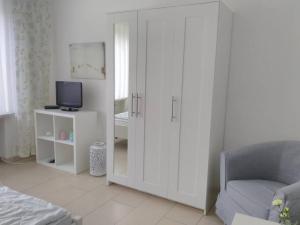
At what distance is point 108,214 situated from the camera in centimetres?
244

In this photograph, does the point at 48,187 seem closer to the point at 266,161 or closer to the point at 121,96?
the point at 121,96

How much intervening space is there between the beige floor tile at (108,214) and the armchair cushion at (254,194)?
106 centimetres

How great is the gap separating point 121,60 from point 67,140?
1493mm

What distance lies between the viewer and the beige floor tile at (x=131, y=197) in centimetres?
267

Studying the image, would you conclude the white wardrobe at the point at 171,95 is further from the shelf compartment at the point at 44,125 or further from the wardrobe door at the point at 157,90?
the shelf compartment at the point at 44,125

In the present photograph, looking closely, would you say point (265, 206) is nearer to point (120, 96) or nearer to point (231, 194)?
point (231, 194)

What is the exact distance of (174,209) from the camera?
2553 mm

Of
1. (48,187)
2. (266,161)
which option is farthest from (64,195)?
(266,161)

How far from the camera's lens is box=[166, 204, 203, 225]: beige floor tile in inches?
93.0

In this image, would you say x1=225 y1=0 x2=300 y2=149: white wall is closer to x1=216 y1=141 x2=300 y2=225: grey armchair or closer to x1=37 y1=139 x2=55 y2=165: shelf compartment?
x1=216 y1=141 x2=300 y2=225: grey armchair

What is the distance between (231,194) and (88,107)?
2354 millimetres

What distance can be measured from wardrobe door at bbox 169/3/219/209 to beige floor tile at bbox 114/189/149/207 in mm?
360

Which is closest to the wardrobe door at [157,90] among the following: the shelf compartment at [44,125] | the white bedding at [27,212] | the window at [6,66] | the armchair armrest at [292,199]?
the armchair armrest at [292,199]

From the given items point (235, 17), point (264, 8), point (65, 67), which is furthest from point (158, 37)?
point (65, 67)
